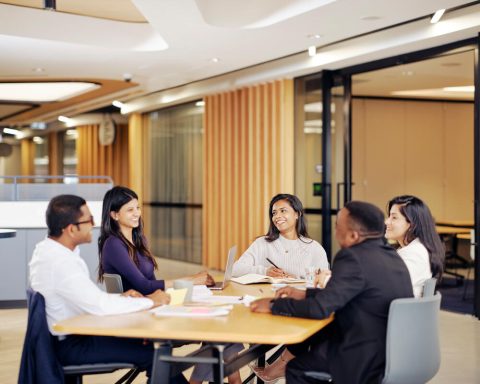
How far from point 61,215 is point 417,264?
2199 mm

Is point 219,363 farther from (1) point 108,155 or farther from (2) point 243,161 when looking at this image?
(1) point 108,155

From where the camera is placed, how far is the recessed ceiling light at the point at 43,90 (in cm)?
1335

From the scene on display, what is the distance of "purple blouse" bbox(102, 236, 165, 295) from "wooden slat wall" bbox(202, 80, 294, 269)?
643 cm

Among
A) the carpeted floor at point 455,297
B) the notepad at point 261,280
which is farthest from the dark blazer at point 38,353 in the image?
the carpeted floor at point 455,297

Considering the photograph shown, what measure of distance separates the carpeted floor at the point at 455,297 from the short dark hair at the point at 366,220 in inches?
213

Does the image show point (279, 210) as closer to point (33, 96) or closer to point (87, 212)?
point (87, 212)

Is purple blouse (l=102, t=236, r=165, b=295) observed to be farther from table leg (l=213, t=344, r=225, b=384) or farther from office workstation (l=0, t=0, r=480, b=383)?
table leg (l=213, t=344, r=225, b=384)

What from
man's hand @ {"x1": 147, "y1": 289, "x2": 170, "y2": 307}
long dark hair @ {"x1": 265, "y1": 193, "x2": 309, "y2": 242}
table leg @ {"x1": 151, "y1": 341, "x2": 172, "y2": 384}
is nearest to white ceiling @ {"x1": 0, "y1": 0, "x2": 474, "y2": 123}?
long dark hair @ {"x1": 265, "y1": 193, "x2": 309, "y2": 242}

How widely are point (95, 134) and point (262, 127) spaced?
8.79 meters

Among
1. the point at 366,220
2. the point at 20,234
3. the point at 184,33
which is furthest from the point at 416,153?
the point at 366,220

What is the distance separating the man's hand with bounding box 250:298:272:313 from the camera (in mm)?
3611

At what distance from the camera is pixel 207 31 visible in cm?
823

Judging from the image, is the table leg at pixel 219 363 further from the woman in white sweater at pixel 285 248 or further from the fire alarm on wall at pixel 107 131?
the fire alarm on wall at pixel 107 131

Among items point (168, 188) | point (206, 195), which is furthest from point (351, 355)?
point (168, 188)
